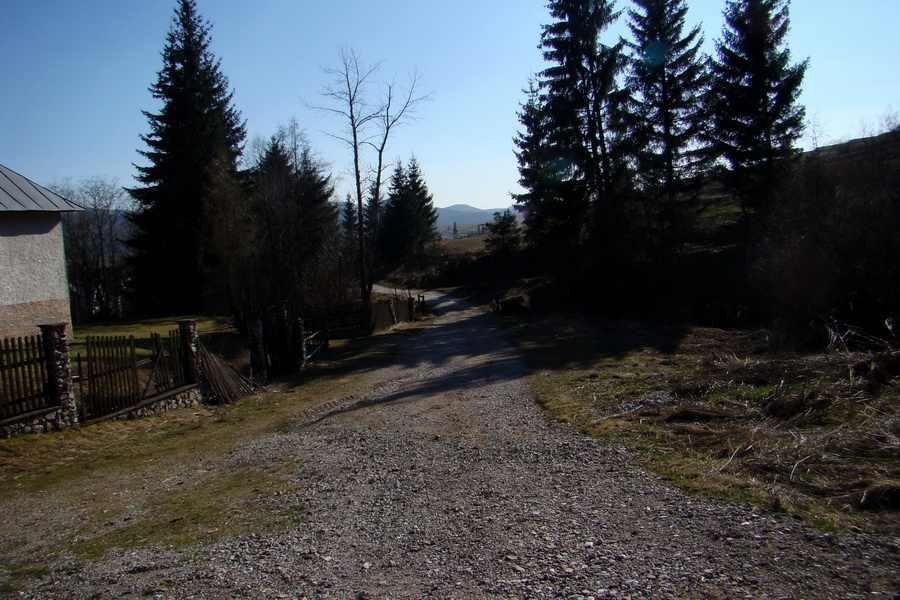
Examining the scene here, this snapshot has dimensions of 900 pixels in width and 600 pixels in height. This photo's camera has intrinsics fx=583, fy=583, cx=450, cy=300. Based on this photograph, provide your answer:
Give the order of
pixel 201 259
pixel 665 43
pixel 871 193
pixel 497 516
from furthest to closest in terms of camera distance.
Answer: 1. pixel 665 43
2. pixel 201 259
3. pixel 871 193
4. pixel 497 516

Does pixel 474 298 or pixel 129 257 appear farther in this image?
pixel 474 298

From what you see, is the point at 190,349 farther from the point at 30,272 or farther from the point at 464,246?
the point at 464,246

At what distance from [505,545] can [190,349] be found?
999 centimetres

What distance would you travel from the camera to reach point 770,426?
640 cm

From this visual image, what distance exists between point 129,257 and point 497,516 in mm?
34879

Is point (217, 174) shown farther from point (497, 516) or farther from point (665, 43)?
point (497, 516)

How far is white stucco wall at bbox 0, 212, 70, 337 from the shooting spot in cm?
1692

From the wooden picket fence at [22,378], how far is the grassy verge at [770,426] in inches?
318

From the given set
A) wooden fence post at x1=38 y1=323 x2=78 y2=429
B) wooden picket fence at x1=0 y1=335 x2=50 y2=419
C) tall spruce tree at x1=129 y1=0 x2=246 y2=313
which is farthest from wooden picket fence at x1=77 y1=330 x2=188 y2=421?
tall spruce tree at x1=129 y1=0 x2=246 y2=313

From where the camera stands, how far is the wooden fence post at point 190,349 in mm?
12234

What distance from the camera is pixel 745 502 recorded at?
464 centimetres

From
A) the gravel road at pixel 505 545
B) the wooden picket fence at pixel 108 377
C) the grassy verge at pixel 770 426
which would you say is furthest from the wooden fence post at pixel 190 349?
the grassy verge at pixel 770 426

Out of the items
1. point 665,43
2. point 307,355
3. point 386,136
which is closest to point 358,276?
point 386,136

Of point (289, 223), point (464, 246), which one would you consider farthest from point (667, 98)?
point (464, 246)
